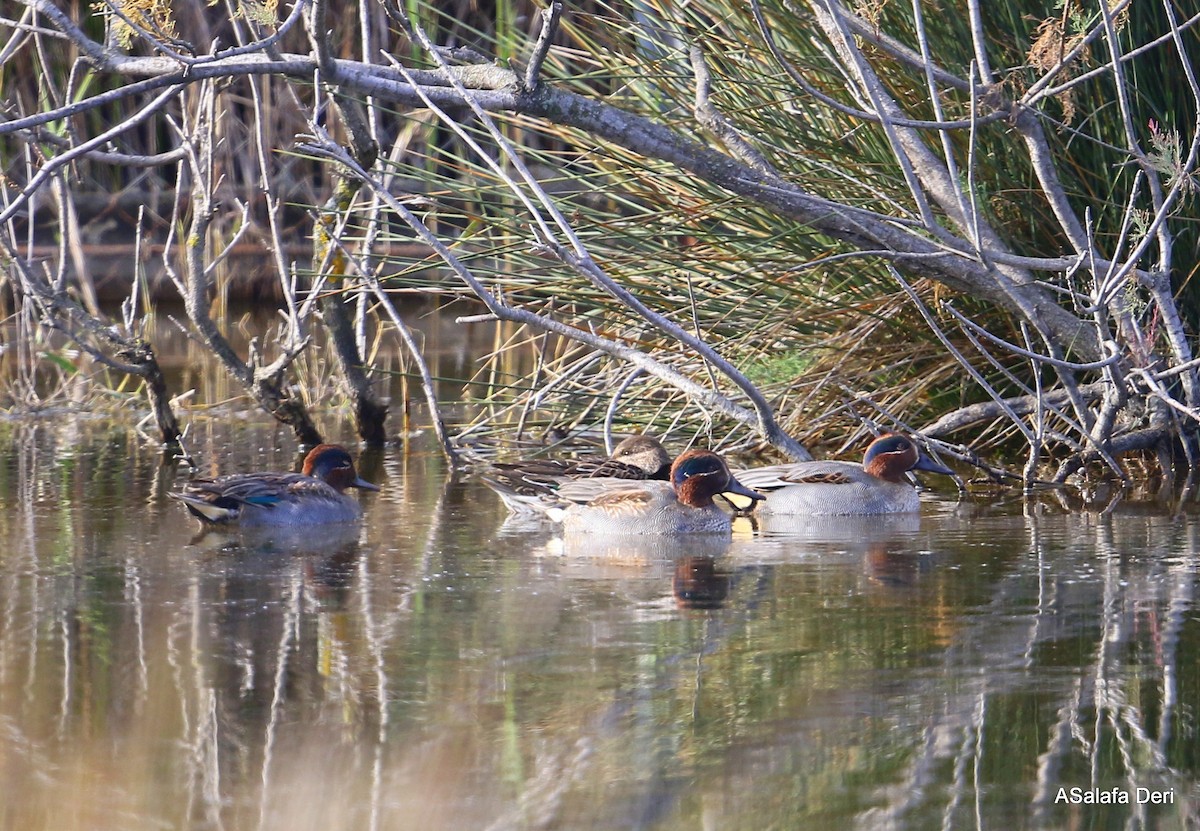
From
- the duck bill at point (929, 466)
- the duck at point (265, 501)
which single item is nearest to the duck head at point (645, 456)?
the duck bill at point (929, 466)

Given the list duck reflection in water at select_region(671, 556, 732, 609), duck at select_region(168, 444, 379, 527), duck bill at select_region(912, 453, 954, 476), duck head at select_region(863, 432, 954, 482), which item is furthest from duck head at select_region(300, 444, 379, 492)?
duck bill at select_region(912, 453, 954, 476)

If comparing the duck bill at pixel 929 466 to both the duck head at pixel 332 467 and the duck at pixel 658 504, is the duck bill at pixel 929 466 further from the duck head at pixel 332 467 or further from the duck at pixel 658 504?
the duck head at pixel 332 467

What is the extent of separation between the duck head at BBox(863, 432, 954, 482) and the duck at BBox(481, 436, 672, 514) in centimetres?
90

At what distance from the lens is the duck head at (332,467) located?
7867 millimetres

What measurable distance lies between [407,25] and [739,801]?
4.09 m

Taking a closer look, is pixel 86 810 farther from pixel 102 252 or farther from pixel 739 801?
pixel 102 252

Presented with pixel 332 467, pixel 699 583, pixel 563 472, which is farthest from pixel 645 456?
pixel 699 583

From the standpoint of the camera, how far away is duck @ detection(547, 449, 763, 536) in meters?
7.30

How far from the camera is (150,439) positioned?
9.96m

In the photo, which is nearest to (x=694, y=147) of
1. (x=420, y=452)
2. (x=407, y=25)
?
(x=407, y=25)

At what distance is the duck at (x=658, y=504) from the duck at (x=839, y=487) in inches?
8.1

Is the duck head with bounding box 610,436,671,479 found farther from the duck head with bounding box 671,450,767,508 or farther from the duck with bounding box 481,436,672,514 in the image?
the duck head with bounding box 671,450,767,508

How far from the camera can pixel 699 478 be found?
291 inches

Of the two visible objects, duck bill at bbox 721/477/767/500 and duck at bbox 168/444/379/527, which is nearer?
duck at bbox 168/444/379/527
